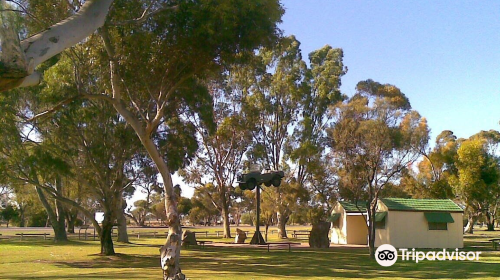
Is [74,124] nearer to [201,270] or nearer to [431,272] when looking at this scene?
[201,270]

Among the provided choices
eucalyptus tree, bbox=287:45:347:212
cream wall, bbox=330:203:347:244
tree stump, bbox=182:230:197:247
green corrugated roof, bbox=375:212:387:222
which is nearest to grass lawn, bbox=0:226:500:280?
green corrugated roof, bbox=375:212:387:222

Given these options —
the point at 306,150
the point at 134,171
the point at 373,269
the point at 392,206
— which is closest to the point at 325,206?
the point at 306,150

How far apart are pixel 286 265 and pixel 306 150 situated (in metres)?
21.2

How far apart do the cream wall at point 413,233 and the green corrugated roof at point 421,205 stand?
1.14 ft

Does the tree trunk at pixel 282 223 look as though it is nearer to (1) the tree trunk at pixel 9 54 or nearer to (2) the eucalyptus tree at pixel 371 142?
(2) the eucalyptus tree at pixel 371 142

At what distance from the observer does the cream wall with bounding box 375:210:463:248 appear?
3428 cm

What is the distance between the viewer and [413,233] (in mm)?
34656

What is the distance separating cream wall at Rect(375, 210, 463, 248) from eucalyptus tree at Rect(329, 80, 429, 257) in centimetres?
714

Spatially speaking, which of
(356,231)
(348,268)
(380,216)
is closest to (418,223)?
(380,216)

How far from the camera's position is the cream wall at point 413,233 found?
34.3 m

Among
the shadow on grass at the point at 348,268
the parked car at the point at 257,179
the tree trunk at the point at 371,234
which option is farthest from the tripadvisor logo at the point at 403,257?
the parked car at the point at 257,179

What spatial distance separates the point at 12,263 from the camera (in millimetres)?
23531

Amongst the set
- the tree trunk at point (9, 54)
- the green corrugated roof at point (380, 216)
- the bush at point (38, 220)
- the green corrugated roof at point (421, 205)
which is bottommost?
the bush at point (38, 220)

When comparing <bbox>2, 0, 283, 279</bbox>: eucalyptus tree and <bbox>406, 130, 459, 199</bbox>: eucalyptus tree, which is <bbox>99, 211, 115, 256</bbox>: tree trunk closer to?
<bbox>2, 0, 283, 279</bbox>: eucalyptus tree
